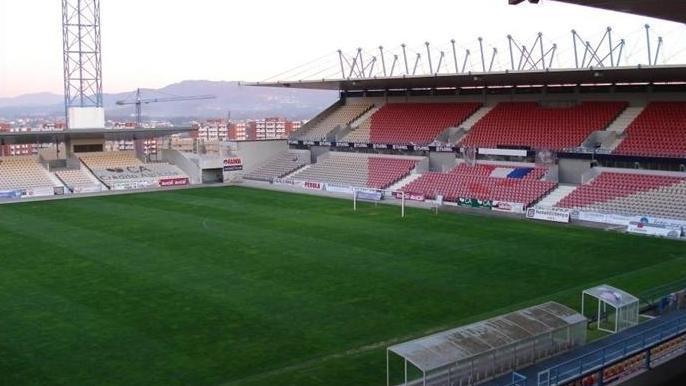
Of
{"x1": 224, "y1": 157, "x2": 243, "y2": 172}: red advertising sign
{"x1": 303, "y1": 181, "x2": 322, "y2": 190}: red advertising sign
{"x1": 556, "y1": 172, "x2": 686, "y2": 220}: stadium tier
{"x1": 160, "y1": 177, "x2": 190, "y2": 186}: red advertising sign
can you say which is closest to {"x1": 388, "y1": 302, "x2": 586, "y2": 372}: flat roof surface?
{"x1": 556, "y1": 172, "x2": 686, "y2": 220}: stadium tier

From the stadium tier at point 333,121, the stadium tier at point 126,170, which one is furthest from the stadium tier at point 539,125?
the stadium tier at point 126,170

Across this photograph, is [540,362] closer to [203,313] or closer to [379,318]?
[379,318]

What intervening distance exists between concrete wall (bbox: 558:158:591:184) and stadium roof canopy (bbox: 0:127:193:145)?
27.9 m

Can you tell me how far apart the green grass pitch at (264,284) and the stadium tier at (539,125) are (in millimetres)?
10115

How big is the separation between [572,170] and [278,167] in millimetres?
23558

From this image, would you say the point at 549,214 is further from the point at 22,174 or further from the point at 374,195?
the point at 22,174

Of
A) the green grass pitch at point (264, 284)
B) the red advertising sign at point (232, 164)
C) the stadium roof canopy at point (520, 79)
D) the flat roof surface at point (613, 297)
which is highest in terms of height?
the stadium roof canopy at point (520, 79)

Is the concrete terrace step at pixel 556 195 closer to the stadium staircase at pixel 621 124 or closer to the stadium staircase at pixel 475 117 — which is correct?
the stadium staircase at pixel 621 124

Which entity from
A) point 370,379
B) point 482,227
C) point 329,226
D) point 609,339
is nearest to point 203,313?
point 370,379

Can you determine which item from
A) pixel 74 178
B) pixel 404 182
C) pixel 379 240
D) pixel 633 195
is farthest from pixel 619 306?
pixel 74 178

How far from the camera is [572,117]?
146 feet

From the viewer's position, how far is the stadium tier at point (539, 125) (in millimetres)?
42562

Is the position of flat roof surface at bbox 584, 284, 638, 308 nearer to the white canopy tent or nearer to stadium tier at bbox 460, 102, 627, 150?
the white canopy tent

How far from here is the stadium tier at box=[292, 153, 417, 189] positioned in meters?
Answer: 47.1
